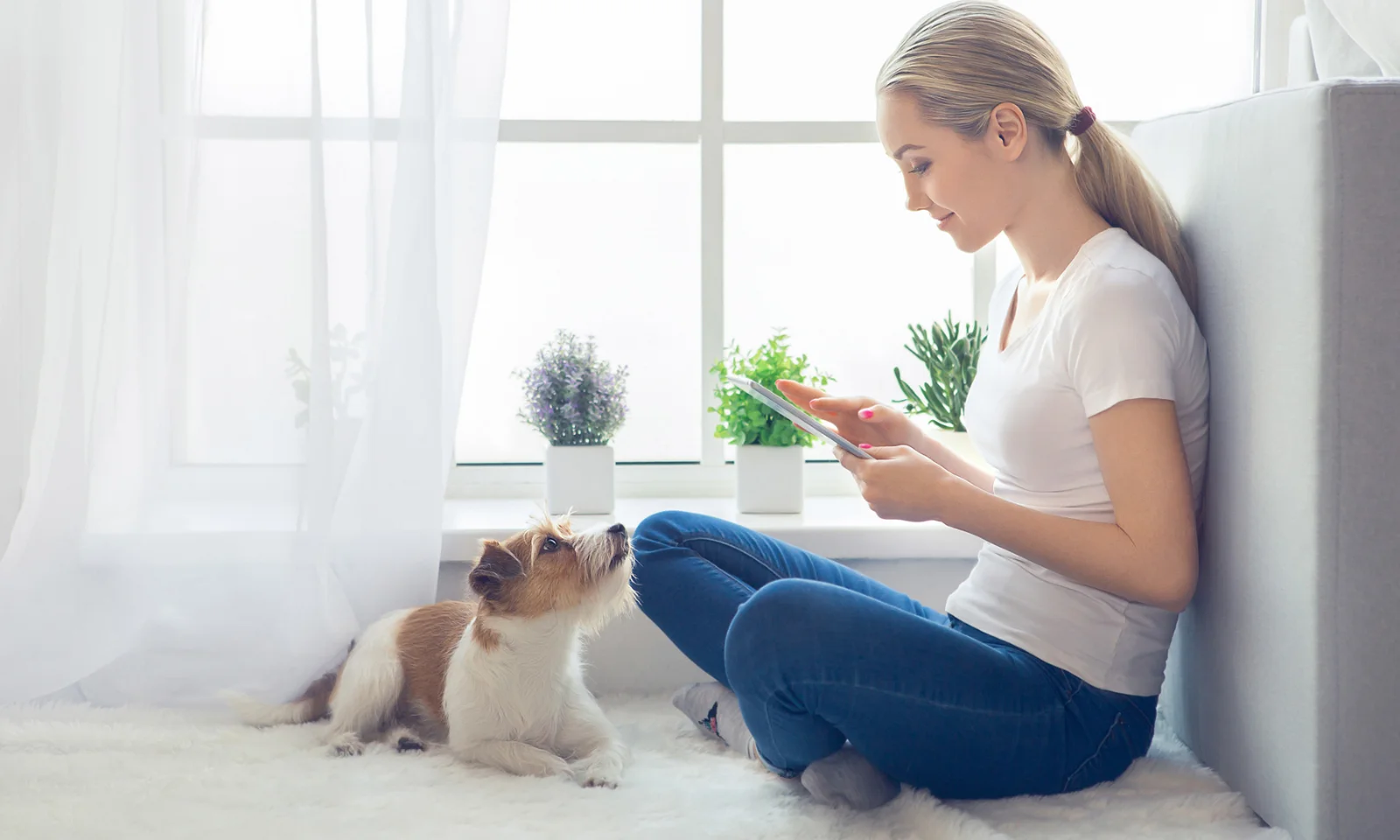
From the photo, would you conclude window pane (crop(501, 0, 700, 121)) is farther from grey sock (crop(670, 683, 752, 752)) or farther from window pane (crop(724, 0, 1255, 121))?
grey sock (crop(670, 683, 752, 752))

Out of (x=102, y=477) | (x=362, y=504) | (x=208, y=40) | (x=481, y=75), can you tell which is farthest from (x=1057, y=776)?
(x=208, y=40)

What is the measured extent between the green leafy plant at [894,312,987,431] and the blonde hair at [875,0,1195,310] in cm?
63

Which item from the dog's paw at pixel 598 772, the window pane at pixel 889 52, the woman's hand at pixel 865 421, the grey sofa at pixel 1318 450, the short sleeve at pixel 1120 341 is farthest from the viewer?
the window pane at pixel 889 52

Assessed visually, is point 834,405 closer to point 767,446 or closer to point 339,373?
point 767,446

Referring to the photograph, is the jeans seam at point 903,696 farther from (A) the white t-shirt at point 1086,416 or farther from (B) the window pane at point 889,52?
(B) the window pane at point 889,52

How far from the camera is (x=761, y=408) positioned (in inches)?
73.5

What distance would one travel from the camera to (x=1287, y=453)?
41.8 inches

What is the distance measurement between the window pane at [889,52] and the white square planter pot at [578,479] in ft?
2.34

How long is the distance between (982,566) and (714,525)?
0.38 metres

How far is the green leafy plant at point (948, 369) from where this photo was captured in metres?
1.90

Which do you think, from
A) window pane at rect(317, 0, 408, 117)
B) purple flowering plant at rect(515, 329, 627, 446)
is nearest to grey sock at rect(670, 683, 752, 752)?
purple flowering plant at rect(515, 329, 627, 446)

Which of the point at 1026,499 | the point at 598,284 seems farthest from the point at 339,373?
the point at 1026,499

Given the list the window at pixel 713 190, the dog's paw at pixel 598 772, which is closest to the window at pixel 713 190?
the window at pixel 713 190

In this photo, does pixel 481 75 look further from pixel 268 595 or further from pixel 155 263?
pixel 268 595
